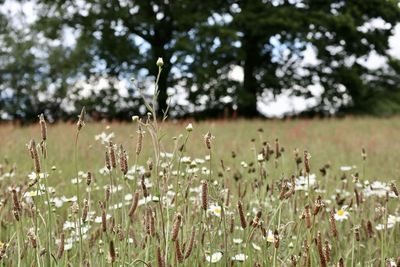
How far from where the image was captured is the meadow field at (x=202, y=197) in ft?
6.52

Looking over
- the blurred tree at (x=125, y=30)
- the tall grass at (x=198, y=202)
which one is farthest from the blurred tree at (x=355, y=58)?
the tall grass at (x=198, y=202)

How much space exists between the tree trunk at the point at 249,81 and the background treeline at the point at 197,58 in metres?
0.04

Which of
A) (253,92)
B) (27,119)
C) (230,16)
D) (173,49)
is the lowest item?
(27,119)

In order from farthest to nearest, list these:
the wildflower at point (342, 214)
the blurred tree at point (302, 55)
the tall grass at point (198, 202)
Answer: the blurred tree at point (302, 55) → the wildflower at point (342, 214) → the tall grass at point (198, 202)

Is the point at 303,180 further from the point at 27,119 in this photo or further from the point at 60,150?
the point at 27,119

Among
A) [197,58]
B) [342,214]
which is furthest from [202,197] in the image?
[197,58]

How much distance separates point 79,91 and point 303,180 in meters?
21.5

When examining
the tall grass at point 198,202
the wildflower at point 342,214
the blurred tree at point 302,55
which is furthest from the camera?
the blurred tree at point 302,55

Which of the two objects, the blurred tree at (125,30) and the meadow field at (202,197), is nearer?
the meadow field at (202,197)

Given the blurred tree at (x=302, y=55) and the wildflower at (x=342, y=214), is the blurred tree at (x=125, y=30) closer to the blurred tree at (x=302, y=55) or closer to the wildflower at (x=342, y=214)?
the blurred tree at (x=302, y=55)

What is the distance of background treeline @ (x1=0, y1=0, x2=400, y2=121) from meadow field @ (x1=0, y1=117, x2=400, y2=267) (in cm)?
798

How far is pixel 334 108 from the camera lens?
24438 mm

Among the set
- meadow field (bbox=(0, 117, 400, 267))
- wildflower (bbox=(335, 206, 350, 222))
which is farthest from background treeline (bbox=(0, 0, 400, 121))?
wildflower (bbox=(335, 206, 350, 222))

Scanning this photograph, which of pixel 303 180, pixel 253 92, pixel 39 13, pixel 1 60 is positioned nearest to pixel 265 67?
pixel 253 92
